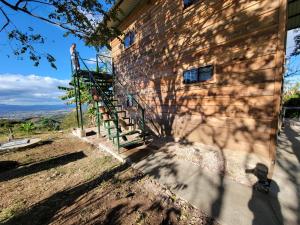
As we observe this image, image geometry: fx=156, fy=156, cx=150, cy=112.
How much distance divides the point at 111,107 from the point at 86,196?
302cm

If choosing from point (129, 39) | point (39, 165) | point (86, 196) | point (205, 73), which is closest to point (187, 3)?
point (205, 73)

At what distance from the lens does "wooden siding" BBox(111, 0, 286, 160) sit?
3666mm

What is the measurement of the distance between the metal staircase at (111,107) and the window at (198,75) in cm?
200

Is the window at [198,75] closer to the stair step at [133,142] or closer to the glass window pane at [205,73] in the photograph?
the glass window pane at [205,73]

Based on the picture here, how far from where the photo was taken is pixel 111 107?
5648 mm

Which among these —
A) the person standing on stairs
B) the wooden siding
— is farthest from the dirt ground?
the person standing on stairs

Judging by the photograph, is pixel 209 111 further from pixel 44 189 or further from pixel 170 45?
pixel 44 189

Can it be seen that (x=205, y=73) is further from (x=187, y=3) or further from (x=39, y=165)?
(x=39, y=165)

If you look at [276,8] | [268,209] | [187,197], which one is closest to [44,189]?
[187,197]

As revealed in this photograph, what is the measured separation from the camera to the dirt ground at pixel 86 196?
2.73 meters

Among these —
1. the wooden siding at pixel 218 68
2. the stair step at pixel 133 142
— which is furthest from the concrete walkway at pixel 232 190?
the wooden siding at pixel 218 68

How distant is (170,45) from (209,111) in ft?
10.3

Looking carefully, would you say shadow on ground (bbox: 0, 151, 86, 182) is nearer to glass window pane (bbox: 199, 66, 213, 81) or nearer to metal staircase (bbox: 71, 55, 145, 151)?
metal staircase (bbox: 71, 55, 145, 151)

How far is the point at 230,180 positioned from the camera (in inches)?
139
